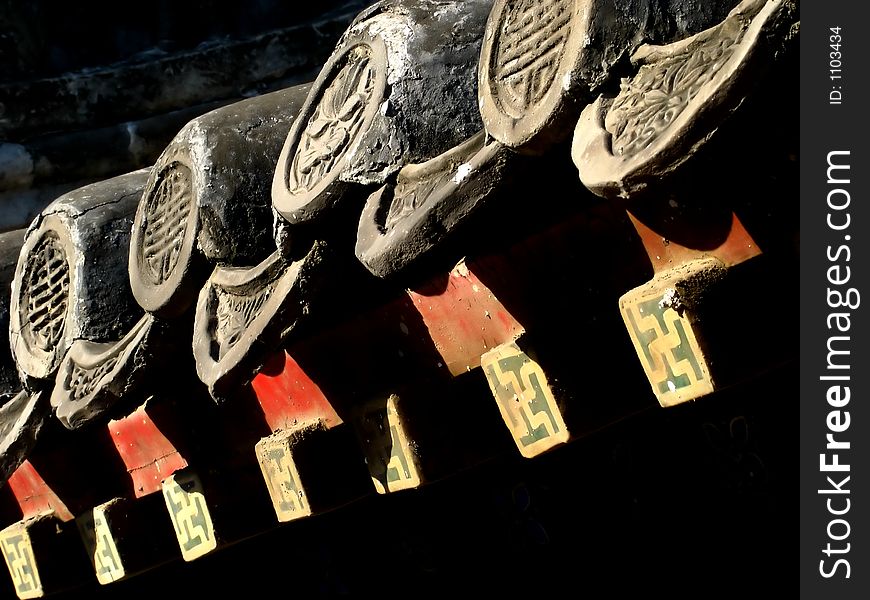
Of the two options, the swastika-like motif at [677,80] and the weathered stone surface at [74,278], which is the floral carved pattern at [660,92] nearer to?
the swastika-like motif at [677,80]

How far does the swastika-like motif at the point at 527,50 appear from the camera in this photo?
1.29m

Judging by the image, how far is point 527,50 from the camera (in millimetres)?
1333

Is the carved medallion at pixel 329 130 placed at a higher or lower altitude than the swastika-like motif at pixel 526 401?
higher

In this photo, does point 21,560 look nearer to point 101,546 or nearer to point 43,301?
point 101,546

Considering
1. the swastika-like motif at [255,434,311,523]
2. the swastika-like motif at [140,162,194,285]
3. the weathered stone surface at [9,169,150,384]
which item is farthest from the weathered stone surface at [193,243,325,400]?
the weathered stone surface at [9,169,150,384]

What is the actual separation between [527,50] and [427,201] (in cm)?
19

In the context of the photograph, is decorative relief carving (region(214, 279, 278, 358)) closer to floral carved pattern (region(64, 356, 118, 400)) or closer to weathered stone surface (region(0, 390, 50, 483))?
floral carved pattern (region(64, 356, 118, 400))

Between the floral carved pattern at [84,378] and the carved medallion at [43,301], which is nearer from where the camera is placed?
the floral carved pattern at [84,378]

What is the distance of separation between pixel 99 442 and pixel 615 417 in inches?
50.6

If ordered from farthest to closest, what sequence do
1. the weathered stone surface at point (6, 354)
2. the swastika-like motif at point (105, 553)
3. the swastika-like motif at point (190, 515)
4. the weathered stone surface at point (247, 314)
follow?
the weathered stone surface at point (6, 354) < the swastika-like motif at point (105, 553) < the swastika-like motif at point (190, 515) < the weathered stone surface at point (247, 314)

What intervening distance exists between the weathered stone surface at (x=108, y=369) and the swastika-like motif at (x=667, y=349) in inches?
35.1

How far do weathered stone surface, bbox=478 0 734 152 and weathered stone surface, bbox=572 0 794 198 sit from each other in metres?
0.03

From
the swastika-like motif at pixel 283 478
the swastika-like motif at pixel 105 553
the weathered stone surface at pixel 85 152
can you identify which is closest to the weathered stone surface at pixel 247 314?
the swastika-like motif at pixel 283 478

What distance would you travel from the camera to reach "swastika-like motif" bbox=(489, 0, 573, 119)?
4.24ft
